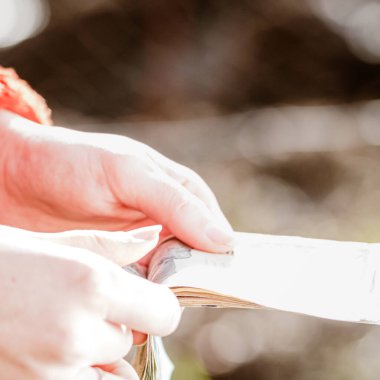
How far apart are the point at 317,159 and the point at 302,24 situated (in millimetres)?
630

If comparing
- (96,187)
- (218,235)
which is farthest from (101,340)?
(96,187)

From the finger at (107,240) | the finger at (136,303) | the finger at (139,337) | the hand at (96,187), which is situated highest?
the hand at (96,187)

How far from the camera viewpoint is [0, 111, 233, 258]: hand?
3.85 feet

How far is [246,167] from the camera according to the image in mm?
2959

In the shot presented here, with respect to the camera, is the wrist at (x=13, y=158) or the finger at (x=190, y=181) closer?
the finger at (x=190, y=181)

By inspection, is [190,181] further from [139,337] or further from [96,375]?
[96,375]

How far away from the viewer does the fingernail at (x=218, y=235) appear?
114 cm

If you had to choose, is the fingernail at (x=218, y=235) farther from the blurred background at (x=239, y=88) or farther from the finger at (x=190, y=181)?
the blurred background at (x=239, y=88)

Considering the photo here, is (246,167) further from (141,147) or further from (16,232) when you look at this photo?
(16,232)

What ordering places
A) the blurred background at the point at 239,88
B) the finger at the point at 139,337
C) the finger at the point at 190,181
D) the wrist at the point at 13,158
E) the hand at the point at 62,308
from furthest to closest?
the blurred background at the point at 239,88, the wrist at the point at 13,158, the finger at the point at 190,181, the finger at the point at 139,337, the hand at the point at 62,308

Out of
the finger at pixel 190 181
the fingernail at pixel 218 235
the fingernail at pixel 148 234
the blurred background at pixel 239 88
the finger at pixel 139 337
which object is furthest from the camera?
the blurred background at pixel 239 88

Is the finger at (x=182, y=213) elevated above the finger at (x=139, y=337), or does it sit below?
above

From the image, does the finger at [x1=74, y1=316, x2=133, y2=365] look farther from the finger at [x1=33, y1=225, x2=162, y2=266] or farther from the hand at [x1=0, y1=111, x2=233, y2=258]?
the hand at [x1=0, y1=111, x2=233, y2=258]

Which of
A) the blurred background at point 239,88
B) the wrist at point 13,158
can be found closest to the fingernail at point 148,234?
the wrist at point 13,158
